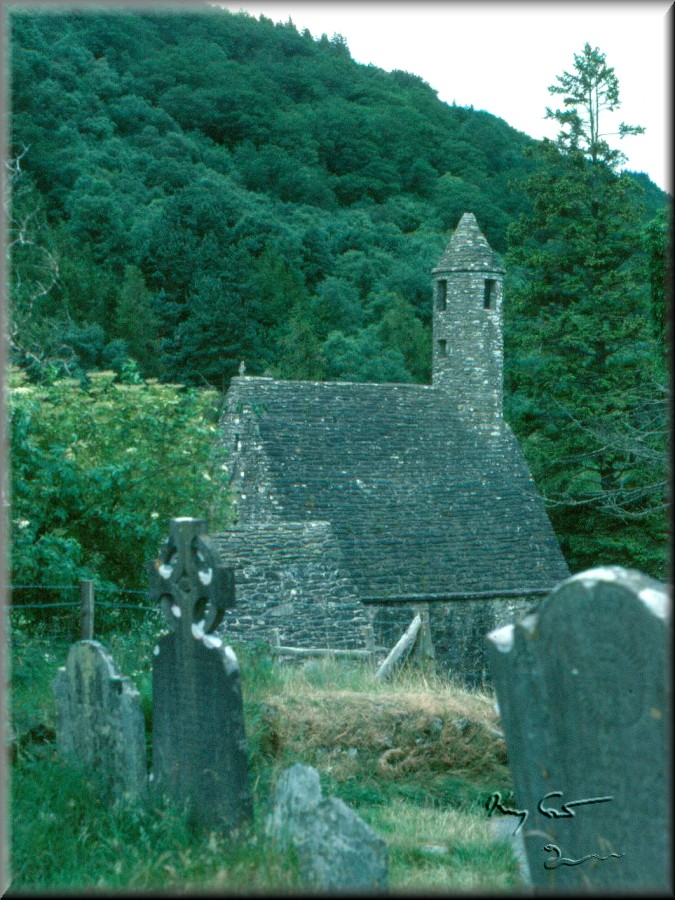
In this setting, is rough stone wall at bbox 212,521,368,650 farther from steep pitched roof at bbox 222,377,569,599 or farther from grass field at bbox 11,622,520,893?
grass field at bbox 11,622,520,893

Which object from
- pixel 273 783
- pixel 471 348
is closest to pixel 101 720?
pixel 273 783

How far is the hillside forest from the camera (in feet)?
44.4

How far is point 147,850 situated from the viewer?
636 centimetres

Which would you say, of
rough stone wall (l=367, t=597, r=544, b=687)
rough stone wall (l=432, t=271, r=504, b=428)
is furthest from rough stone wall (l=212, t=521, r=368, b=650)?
rough stone wall (l=432, t=271, r=504, b=428)

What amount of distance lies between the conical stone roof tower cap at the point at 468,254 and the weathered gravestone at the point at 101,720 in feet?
71.5

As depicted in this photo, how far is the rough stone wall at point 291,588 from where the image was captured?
1784 centimetres

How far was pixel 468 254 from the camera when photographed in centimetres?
2844

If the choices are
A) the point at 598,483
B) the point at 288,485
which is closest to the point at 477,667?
the point at 288,485

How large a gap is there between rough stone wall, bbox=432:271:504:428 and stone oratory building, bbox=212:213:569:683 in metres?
0.04

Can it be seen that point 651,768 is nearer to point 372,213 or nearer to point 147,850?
point 147,850

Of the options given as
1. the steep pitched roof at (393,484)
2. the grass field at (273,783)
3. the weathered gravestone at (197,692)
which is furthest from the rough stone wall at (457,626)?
the weathered gravestone at (197,692)

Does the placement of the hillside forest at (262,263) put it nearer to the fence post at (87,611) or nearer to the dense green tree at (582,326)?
the dense green tree at (582,326)

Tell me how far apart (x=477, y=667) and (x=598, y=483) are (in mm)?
7713
